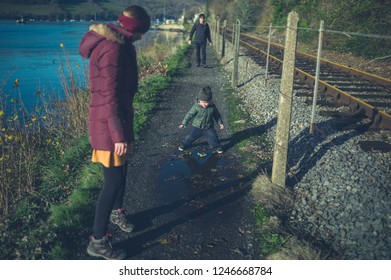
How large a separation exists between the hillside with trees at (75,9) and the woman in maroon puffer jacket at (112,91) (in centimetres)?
11273

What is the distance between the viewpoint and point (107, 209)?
3332 mm

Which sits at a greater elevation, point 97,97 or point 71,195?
point 97,97

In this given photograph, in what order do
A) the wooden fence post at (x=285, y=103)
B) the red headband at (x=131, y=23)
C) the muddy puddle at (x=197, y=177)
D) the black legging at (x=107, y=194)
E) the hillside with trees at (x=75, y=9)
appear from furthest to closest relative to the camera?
the hillside with trees at (x=75, y=9)
the muddy puddle at (x=197, y=177)
the wooden fence post at (x=285, y=103)
the black legging at (x=107, y=194)
the red headband at (x=131, y=23)

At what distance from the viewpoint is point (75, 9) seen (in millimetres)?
154250

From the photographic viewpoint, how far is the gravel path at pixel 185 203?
11.9ft

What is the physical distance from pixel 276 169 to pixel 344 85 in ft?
21.7

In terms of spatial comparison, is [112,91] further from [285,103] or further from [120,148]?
[285,103]

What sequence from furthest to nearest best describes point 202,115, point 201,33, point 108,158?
point 201,33 < point 202,115 < point 108,158

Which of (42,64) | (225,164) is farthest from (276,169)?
(42,64)

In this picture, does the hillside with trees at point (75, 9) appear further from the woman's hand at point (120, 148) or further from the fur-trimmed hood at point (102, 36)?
the woman's hand at point (120, 148)

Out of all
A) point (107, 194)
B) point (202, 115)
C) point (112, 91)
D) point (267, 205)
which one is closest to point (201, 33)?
point (202, 115)

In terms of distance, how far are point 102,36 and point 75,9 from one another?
552 feet

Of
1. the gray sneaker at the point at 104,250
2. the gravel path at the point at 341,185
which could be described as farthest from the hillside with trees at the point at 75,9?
the gray sneaker at the point at 104,250
